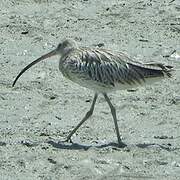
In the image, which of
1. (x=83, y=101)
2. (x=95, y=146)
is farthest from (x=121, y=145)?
(x=83, y=101)

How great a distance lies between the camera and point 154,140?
10.1m

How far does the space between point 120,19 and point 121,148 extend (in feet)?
16.4

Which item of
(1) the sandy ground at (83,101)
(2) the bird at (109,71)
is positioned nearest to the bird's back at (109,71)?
(2) the bird at (109,71)

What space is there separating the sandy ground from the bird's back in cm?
60

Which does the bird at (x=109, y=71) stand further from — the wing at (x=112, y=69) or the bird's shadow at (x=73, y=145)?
the bird's shadow at (x=73, y=145)

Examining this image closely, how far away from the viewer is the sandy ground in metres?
9.19

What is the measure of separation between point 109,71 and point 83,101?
144cm

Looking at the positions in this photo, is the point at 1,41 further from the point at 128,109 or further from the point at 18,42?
the point at 128,109

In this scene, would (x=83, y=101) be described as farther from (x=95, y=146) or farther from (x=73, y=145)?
(x=95, y=146)

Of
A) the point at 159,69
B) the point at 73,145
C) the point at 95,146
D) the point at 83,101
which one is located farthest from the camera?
the point at 83,101

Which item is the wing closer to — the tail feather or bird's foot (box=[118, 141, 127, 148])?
the tail feather

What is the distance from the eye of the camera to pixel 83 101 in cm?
1142

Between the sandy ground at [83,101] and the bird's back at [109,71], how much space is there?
604 mm

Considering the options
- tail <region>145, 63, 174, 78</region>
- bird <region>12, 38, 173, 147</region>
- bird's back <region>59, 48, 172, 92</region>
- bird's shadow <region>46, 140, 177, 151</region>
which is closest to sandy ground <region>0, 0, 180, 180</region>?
bird's shadow <region>46, 140, 177, 151</region>
